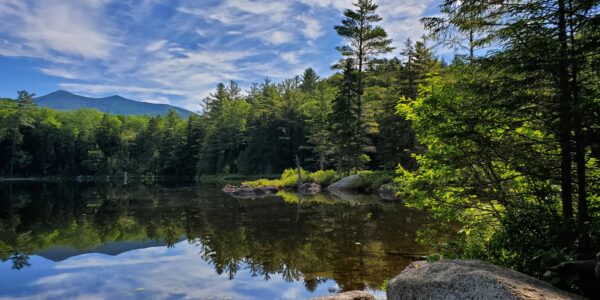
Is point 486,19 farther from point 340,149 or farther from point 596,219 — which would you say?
point 340,149

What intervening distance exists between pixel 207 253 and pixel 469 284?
8.89 metres

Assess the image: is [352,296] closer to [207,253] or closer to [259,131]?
[207,253]

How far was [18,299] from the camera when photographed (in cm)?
801

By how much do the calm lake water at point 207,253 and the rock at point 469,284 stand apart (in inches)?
129

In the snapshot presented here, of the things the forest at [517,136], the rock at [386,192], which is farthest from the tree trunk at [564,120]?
the rock at [386,192]

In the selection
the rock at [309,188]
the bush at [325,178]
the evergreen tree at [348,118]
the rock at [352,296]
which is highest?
the evergreen tree at [348,118]

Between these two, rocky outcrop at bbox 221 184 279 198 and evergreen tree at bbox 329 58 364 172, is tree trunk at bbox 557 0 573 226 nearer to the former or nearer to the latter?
rocky outcrop at bbox 221 184 279 198

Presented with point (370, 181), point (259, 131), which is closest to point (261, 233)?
point (370, 181)

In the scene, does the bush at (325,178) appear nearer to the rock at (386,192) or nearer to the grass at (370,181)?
the grass at (370,181)

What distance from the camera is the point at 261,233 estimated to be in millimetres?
14117

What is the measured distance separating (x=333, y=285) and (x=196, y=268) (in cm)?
369

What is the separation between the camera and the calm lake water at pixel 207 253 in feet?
28.3

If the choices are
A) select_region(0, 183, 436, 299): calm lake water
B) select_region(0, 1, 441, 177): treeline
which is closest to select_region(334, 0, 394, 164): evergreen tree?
select_region(0, 1, 441, 177): treeline

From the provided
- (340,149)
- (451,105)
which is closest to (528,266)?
(451,105)
